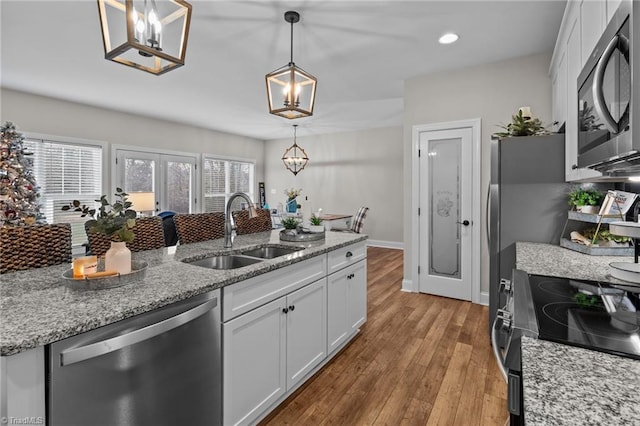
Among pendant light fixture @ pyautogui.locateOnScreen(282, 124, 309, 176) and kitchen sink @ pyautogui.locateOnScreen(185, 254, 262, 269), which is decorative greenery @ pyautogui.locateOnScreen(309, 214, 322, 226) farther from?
pendant light fixture @ pyautogui.locateOnScreen(282, 124, 309, 176)

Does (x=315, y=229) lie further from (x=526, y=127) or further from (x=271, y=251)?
(x=526, y=127)

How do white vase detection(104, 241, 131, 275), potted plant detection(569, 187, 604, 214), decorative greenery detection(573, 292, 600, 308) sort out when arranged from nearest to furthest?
decorative greenery detection(573, 292, 600, 308), white vase detection(104, 241, 131, 275), potted plant detection(569, 187, 604, 214)

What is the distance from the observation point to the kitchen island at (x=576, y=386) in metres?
0.54

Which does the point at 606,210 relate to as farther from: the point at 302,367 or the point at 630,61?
the point at 302,367

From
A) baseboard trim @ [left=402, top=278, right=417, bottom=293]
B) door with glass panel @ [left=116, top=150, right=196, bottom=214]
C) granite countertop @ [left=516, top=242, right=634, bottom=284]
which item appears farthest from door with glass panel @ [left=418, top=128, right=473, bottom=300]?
door with glass panel @ [left=116, top=150, right=196, bottom=214]

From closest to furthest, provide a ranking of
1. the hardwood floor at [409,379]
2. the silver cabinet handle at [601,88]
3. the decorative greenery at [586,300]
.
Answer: the silver cabinet handle at [601,88]
the decorative greenery at [586,300]
the hardwood floor at [409,379]

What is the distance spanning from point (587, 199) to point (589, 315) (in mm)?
1534

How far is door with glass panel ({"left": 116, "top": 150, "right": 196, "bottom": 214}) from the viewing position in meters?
5.75

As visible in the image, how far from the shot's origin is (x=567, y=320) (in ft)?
3.20

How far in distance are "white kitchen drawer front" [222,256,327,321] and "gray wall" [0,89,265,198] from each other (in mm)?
5164

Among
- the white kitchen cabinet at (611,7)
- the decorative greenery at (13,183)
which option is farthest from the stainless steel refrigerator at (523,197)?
the decorative greenery at (13,183)

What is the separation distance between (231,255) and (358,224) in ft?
15.2

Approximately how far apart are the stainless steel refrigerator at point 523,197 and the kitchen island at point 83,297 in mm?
1521

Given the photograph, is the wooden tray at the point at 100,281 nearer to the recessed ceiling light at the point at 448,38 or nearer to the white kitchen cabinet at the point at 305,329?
the white kitchen cabinet at the point at 305,329
